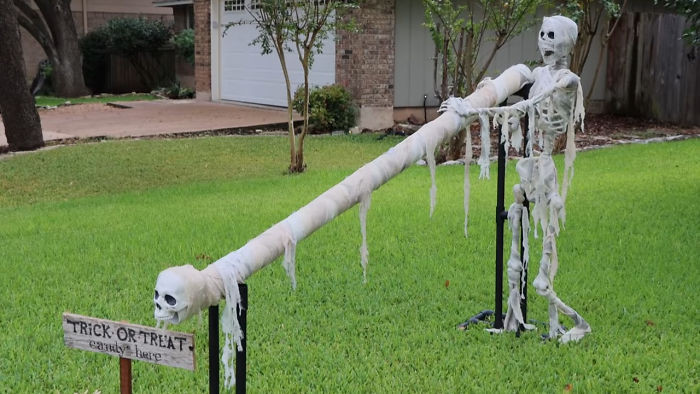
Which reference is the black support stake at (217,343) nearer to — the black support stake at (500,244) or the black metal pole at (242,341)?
the black metal pole at (242,341)

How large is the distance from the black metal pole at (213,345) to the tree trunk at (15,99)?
10.5 metres

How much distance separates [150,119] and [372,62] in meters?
4.36

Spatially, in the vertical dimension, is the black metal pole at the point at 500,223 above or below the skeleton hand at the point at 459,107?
below

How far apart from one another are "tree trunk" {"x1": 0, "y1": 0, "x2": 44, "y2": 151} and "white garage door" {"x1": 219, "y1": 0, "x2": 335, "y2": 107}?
5.30m

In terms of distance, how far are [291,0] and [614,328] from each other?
685 cm

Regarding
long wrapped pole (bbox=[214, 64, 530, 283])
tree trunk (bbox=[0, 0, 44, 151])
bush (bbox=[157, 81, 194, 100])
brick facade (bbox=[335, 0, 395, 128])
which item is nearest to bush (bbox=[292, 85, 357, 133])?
brick facade (bbox=[335, 0, 395, 128])

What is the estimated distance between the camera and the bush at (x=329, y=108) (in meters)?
13.9

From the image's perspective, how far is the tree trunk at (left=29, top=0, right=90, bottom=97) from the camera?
22.4m

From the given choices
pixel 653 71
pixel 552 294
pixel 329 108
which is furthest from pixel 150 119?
pixel 552 294

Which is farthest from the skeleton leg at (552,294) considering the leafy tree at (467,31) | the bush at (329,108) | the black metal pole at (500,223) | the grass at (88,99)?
the grass at (88,99)

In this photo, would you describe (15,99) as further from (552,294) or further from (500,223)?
(552,294)

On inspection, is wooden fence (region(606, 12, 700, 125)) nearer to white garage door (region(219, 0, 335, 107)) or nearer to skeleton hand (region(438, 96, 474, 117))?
white garage door (region(219, 0, 335, 107))

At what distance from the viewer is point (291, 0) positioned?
10156 mm

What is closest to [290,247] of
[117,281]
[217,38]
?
[117,281]
